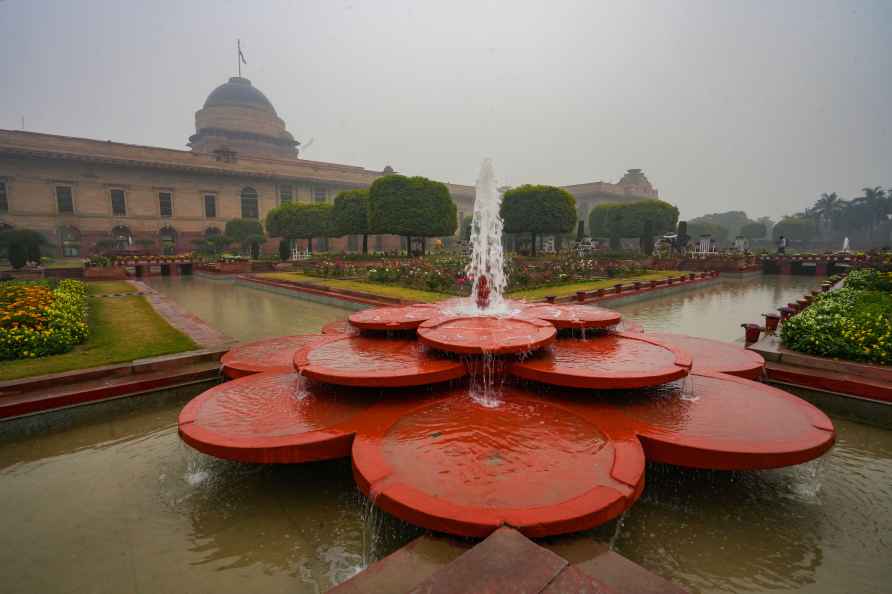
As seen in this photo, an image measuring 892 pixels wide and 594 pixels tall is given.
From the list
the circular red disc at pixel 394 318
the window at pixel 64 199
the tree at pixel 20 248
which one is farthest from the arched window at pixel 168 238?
the circular red disc at pixel 394 318

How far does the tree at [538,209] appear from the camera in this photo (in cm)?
2505

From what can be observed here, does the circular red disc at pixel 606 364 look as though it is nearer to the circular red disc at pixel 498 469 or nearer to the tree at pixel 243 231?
the circular red disc at pixel 498 469

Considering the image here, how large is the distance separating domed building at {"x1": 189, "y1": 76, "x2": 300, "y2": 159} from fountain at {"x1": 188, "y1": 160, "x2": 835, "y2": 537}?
53659 millimetres

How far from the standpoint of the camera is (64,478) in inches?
146

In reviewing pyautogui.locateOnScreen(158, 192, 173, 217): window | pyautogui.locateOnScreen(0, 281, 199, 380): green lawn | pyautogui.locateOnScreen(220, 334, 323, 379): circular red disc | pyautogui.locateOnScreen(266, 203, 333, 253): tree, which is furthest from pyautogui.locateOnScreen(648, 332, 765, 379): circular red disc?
pyautogui.locateOnScreen(158, 192, 173, 217): window

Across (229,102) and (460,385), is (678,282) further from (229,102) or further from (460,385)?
(229,102)

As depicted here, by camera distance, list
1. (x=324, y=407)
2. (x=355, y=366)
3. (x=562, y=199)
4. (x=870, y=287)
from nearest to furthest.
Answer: (x=324, y=407)
(x=355, y=366)
(x=870, y=287)
(x=562, y=199)

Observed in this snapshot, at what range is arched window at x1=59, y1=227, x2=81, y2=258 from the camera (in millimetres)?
33188

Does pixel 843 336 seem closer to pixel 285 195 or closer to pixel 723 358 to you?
pixel 723 358

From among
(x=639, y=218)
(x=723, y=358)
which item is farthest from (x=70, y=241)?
(x=639, y=218)

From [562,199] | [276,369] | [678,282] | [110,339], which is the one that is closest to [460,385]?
[276,369]

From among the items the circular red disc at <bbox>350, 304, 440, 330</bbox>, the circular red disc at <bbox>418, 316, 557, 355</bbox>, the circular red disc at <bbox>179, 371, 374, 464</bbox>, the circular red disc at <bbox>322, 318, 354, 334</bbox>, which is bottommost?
the circular red disc at <bbox>179, 371, 374, 464</bbox>

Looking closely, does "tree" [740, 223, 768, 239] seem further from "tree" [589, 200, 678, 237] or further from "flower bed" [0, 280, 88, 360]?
"flower bed" [0, 280, 88, 360]

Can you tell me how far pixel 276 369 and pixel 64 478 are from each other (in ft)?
6.68
